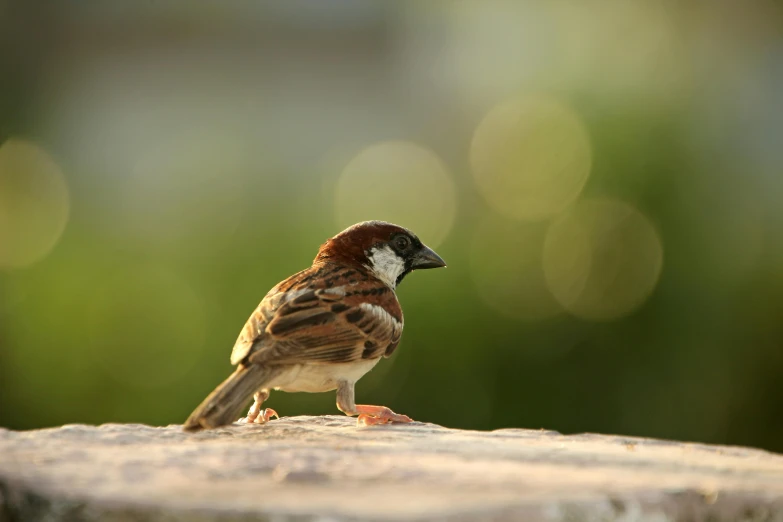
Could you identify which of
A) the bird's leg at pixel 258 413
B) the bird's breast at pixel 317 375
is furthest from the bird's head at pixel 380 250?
the bird's leg at pixel 258 413

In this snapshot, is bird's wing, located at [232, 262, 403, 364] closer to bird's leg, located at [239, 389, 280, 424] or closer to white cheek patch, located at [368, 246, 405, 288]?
white cheek patch, located at [368, 246, 405, 288]

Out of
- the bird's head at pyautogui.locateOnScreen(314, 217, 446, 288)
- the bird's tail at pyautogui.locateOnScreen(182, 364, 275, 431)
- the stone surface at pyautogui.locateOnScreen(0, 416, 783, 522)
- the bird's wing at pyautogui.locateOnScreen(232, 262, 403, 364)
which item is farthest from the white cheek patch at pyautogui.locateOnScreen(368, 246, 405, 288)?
the stone surface at pyautogui.locateOnScreen(0, 416, 783, 522)

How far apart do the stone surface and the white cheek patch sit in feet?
4.24

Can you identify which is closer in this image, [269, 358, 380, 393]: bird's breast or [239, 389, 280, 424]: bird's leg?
[269, 358, 380, 393]: bird's breast

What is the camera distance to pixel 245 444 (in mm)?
2670

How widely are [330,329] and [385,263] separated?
77 centimetres

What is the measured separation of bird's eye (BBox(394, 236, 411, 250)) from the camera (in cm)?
421

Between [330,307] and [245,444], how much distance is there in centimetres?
100

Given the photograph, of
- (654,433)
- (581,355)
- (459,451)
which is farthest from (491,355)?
(459,451)

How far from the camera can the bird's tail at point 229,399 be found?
2.87m

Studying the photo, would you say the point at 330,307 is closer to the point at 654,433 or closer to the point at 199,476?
the point at 199,476

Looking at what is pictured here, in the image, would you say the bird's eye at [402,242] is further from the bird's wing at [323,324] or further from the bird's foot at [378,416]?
the bird's foot at [378,416]

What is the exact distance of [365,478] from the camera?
2.19 meters

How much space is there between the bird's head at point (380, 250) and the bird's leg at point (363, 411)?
697mm
